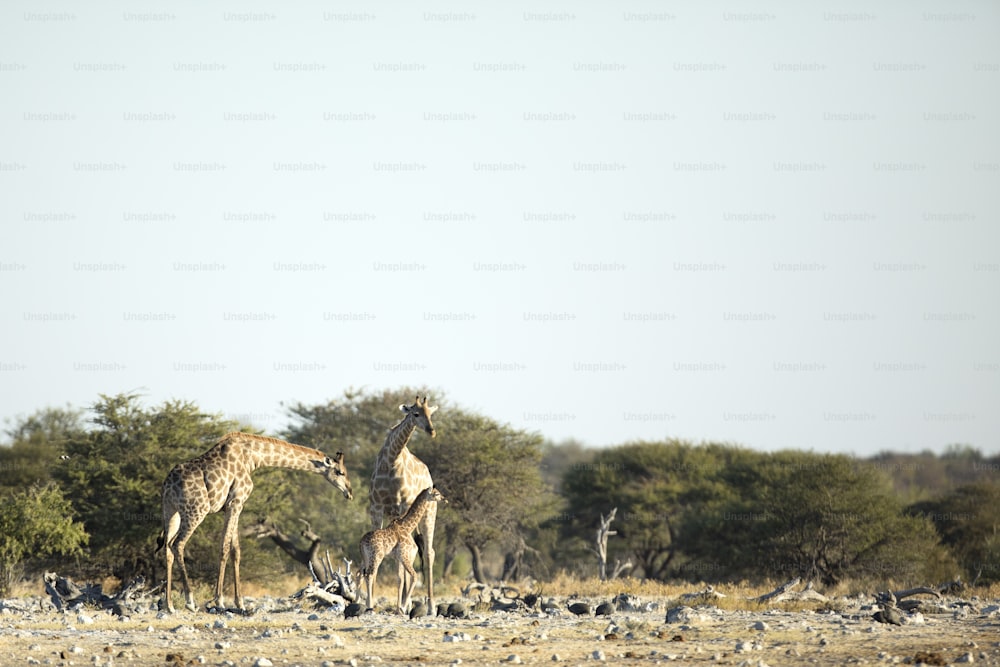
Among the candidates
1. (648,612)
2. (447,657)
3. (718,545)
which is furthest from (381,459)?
(718,545)

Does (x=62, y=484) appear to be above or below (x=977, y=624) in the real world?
above

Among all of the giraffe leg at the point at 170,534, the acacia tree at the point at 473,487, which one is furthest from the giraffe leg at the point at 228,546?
the acacia tree at the point at 473,487

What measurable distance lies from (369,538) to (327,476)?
332cm

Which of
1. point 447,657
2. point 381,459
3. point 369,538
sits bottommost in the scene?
point 447,657

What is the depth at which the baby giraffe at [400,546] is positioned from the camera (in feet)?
57.6

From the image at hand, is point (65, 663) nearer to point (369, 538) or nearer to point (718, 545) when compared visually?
point (369, 538)

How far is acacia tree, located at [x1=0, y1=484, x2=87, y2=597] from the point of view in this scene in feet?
77.6

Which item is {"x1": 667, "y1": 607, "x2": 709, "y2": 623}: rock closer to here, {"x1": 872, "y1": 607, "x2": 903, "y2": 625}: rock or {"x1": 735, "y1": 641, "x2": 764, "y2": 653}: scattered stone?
{"x1": 872, "y1": 607, "x2": 903, "y2": 625}: rock

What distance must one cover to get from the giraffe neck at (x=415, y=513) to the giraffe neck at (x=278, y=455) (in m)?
2.95

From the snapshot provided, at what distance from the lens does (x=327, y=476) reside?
20.6m

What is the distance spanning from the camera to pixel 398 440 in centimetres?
1970

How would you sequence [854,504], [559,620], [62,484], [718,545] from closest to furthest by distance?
[559,620]
[62,484]
[854,504]
[718,545]

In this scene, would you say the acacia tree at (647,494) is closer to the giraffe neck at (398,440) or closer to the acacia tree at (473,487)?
the acacia tree at (473,487)

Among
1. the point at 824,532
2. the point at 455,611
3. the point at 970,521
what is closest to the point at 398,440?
the point at 455,611
